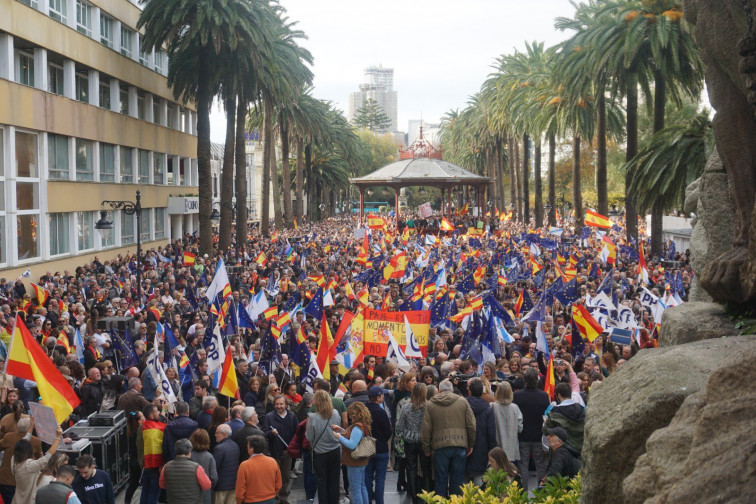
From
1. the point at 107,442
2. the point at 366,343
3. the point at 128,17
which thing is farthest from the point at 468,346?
the point at 128,17

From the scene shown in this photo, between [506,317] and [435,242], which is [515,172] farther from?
[506,317]

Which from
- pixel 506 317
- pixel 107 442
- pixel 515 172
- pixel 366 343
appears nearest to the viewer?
pixel 107 442

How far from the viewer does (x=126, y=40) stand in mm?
44250

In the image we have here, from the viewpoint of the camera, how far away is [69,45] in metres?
35.1

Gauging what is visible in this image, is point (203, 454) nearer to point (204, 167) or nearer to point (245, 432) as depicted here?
point (245, 432)

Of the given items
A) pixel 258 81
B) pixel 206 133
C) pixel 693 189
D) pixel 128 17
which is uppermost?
pixel 128 17

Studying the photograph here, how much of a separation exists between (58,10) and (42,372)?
29.1 metres

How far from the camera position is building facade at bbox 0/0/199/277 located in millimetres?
29906

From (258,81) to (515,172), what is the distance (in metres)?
41.7

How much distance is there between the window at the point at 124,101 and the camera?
4367cm

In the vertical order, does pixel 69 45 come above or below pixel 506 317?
above

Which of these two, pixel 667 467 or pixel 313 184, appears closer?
pixel 667 467

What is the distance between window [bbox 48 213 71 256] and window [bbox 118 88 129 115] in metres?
10.0

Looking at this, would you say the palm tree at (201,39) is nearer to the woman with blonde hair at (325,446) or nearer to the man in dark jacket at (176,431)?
the man in dark jacket at (176,431)
